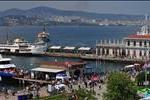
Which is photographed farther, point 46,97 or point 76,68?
point 76,68

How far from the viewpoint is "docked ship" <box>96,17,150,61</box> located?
98125mm

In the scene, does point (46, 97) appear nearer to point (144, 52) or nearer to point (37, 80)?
point (37, 80)

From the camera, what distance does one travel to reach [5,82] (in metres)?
75.4

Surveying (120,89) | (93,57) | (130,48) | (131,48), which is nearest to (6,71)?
(131,48)

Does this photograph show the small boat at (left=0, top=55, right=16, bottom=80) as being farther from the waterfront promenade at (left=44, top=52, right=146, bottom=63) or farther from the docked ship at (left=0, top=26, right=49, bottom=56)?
the docked ship at (left=0, top=26, right=49, bottom=56)

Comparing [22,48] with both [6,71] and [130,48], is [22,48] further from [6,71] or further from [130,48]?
[6,71]

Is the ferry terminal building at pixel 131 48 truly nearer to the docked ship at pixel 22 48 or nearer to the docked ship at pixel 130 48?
the docked ship at pixel 130 48

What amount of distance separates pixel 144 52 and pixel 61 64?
101 ft

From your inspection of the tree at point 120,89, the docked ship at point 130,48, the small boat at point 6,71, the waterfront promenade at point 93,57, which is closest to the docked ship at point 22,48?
the waterfront promenade at point 93,57

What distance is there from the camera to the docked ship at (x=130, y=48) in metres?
98.1

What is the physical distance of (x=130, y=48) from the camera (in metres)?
101

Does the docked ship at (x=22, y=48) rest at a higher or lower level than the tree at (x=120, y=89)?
lower

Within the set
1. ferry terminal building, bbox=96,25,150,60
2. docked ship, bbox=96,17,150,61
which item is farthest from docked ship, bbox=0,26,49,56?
ferry terminal building, bbox=96,25,150,60

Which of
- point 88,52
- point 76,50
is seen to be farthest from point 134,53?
point 76,50
